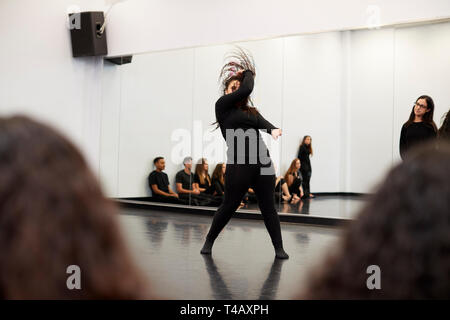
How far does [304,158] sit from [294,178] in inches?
27.2

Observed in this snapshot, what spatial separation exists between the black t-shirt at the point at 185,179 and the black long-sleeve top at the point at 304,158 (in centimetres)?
238

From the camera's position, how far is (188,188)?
839 cm

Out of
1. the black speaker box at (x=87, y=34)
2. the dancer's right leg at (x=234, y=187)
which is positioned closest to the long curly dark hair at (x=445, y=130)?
the dancer's right leg at (x=234, y=187)

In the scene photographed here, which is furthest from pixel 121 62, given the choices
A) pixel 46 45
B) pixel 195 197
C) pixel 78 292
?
pixel 78 292

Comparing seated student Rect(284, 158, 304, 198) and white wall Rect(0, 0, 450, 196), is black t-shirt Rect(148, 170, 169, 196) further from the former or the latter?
seated student Rect(284, 158, 304, 198)

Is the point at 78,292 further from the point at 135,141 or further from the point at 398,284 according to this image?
the point at 135,141

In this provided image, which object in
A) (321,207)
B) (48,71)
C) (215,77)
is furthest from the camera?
(48,71)

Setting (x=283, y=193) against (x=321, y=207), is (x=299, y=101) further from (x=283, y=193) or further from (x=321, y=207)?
(x=321, y=207)

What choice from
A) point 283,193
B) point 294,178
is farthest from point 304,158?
point 283,193

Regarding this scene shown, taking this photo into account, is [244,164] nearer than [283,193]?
Yes

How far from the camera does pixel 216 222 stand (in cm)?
439

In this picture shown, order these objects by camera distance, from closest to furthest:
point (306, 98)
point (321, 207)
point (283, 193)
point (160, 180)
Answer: point (321, 207)
point (283, 193)
point (160, 180)
point (306, 98)

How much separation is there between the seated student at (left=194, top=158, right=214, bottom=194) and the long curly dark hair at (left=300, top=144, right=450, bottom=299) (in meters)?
7.54

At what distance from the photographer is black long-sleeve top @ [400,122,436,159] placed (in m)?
5.09
